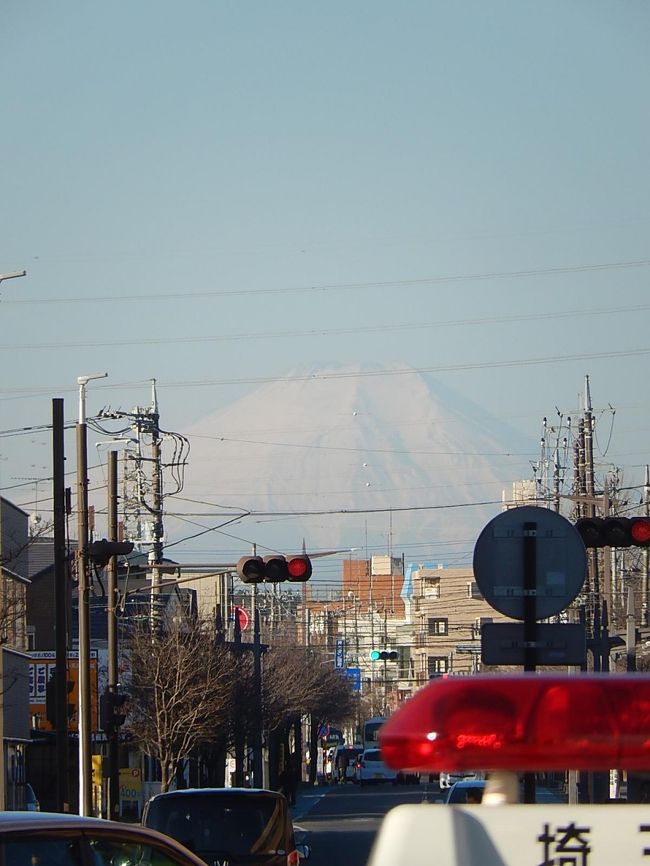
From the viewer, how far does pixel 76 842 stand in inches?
243

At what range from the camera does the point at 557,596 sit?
9430 millimetres

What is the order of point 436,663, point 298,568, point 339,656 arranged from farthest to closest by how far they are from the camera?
1. point 436,663
2. point 339,656
3. point 298,568

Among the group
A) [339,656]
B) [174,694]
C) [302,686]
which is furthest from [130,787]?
[339,656]

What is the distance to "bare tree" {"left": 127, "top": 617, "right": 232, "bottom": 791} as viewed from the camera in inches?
1745

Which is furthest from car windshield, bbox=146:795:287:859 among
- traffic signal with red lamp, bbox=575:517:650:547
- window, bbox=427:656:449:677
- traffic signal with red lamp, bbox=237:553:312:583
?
window, bbox=427:656:449:677

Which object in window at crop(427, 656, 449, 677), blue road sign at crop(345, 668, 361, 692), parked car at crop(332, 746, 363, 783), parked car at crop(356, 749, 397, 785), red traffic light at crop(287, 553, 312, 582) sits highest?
red traffic light at crop(287, 553, 312, 582)

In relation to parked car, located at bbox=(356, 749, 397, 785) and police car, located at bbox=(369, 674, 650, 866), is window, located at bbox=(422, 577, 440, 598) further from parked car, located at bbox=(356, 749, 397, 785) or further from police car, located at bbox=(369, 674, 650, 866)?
police car, located at bbox=(369, 674, 650, 866)

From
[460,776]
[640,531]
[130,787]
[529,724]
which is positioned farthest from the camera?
[130,787]

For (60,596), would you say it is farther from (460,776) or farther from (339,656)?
(339,656)

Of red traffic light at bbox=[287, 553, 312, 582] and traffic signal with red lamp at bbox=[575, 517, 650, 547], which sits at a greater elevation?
traffic signal with red lamp at bbox=[575, 517, 650, 547]

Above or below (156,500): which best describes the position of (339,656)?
below

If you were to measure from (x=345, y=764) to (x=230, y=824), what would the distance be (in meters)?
92.0

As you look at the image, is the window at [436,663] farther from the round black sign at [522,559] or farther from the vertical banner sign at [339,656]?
the round black sign at [522,559]

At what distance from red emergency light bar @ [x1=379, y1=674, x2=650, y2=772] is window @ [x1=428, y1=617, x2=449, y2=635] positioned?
113m
